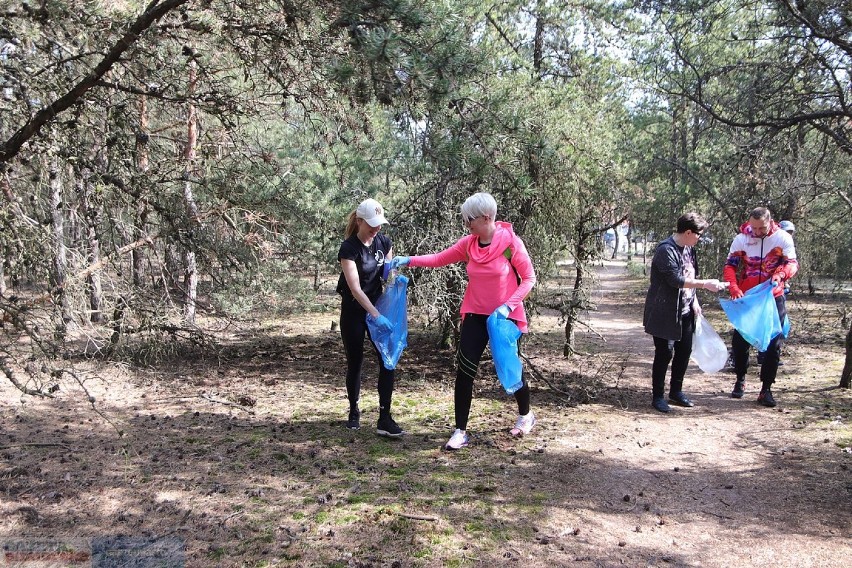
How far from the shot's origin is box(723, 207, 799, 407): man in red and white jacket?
18.4 ft

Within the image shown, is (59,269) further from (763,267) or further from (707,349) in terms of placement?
(763,267)

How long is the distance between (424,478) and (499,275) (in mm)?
1481

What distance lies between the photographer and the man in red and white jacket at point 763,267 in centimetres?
561

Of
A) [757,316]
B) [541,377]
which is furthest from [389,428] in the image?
[757,316]

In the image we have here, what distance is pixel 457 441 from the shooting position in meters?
4.50

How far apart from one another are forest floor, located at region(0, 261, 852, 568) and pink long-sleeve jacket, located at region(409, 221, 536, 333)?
1.11 metres

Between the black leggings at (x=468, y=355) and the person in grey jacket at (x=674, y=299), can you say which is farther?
the person in grey jacket at (x=674, y=299)

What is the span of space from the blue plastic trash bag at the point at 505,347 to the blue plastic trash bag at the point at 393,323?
2.45 ft

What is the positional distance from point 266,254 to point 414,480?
3.77 m

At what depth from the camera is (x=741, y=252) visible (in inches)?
233

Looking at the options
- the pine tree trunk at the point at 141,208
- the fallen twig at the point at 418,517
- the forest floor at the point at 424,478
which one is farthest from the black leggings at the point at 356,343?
the pine tree trunk at the point at 141,208

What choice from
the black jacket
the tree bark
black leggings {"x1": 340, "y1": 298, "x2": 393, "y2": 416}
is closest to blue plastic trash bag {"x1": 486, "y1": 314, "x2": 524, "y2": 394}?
black leggings {"x1": 340, "y1": 298, "x2": 393, "y2": 416}

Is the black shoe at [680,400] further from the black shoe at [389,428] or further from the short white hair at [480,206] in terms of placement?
the short white hair at [480,206]

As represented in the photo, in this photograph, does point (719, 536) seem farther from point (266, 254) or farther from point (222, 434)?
point (266, 254)
